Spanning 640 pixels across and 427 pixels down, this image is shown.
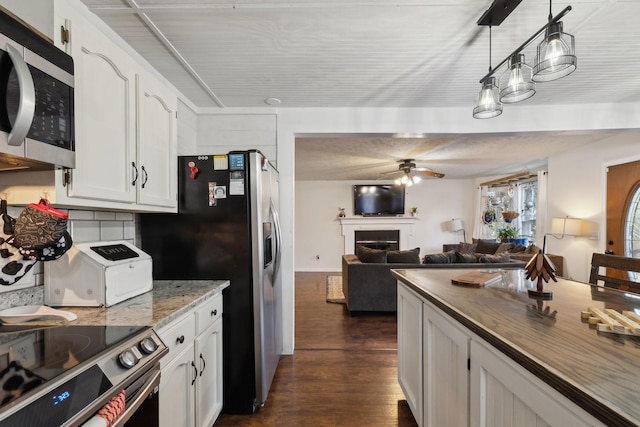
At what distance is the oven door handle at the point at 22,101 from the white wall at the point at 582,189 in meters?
5.32

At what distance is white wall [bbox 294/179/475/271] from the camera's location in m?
7.39

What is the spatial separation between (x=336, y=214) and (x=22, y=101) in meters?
6.73

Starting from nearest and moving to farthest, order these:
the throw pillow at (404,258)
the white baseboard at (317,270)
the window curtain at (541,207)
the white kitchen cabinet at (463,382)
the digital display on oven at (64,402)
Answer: the digital display on oven at (64,402), the white kitchen cabinet at (463,382), the throw pillow at (404,258), the window curtain at (541,207), the white baseboard at (317,270)

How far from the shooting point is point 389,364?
2.58 metres

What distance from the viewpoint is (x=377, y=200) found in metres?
7.31

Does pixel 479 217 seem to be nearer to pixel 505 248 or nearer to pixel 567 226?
pixel 505 248

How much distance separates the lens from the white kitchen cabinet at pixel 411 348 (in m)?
1.62

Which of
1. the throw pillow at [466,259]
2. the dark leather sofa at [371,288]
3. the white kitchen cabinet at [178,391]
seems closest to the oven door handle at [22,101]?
the white kitchen cabinet at [178,391]

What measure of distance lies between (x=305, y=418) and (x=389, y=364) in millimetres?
980

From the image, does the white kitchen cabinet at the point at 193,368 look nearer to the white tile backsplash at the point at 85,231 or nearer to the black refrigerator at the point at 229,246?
the black refrigerator at the point at 229,246

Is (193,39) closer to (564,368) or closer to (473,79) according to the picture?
(473,79)

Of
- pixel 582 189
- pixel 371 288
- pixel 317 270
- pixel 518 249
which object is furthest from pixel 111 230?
pixel 518 249

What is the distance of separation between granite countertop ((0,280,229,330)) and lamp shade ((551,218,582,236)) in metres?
4.89

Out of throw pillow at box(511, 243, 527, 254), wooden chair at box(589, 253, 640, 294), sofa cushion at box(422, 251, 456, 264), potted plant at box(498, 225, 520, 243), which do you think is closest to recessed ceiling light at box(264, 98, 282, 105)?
wooden chair at box(589, 253, 640, 294)
